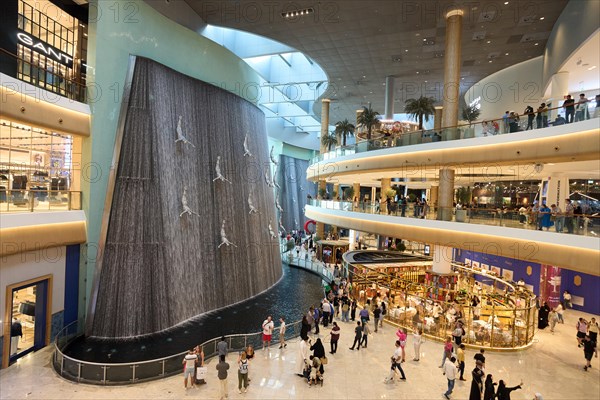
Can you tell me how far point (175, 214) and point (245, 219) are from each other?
4.98m

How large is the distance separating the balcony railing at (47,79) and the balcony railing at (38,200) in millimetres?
3423

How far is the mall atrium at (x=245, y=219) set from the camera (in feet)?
34.9

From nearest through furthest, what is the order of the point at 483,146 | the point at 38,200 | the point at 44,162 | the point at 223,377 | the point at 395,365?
the point at 223,377, the point at 395,365, the point at 38,200, the point at 44,162, the point at 483,146

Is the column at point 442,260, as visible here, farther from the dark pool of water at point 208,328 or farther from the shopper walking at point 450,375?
the shopper walking at point 450,375

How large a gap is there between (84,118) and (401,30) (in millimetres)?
15482

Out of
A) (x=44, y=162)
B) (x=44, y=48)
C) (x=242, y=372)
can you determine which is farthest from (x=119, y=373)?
(x=44, y=48)

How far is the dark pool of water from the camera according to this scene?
40.9 ft

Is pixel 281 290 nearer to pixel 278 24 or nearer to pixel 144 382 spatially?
pixel 144 382

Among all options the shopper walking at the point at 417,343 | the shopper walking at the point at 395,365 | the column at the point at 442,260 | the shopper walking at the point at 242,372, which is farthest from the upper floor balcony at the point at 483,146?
the shopper walking at the point at 242,372

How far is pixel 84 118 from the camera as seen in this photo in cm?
1355

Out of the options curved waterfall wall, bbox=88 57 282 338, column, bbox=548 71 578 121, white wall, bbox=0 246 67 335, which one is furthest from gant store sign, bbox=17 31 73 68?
column, bbox=548 71 578 121

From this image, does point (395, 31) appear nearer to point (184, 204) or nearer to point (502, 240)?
point (502, 240)

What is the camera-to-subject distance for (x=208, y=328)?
1505 cm

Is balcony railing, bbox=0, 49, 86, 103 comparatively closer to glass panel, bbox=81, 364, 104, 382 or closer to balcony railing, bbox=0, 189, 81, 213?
balcony railing, bbox=0, 189, 81, 213
